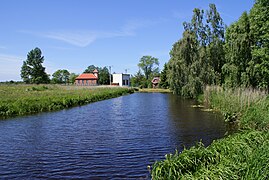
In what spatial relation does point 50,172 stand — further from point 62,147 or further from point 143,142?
point 143,142

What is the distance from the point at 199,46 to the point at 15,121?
27.0 meters

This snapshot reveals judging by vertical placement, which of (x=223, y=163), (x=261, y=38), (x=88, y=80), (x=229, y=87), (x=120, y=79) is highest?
(x=261, y=38)

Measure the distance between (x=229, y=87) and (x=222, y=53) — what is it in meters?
10.0

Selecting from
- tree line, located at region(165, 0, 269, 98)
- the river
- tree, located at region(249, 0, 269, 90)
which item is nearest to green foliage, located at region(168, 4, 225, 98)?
tree line, located at region(165, 0, 269, 98)

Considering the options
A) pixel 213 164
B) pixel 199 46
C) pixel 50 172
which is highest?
pixel 199 46

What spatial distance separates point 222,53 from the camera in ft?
124

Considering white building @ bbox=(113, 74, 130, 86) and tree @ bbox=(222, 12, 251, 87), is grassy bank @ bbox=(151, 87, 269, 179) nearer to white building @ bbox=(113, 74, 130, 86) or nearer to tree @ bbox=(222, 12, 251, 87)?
tree @ bbox=(222, 12, 251, 87)

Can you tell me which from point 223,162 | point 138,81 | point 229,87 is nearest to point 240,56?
point 229,87

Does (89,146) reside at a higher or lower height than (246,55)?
lower

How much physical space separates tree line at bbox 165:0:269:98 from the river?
12.3 metres

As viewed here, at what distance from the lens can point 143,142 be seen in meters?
12.4

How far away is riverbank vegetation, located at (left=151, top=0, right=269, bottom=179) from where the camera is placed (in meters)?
6.27

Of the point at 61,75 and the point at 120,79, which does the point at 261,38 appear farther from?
the point at 61,75

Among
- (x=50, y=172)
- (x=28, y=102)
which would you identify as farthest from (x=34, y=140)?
(x=28, y=102)
